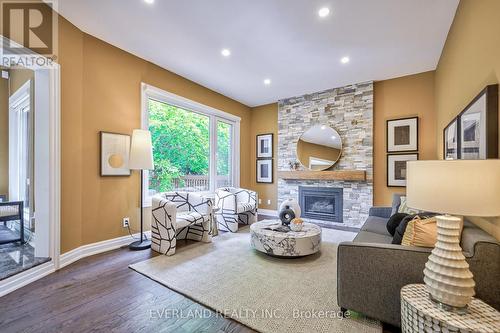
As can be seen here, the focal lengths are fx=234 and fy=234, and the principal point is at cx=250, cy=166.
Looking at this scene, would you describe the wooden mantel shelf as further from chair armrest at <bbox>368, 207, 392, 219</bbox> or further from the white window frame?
the white window frame

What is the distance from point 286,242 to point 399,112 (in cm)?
343

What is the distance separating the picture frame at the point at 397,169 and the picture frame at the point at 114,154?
14.9 feet

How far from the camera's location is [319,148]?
5.20 metres

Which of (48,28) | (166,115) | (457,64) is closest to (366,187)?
(457,64)

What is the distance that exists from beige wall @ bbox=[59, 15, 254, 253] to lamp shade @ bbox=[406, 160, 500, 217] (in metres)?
3.49

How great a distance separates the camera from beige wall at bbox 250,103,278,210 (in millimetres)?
5969

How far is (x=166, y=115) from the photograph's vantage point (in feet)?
14.0

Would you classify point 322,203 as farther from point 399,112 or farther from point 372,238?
point 372,238

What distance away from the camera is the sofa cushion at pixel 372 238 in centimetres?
234

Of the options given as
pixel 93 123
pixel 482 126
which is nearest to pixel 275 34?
pixel 482 126

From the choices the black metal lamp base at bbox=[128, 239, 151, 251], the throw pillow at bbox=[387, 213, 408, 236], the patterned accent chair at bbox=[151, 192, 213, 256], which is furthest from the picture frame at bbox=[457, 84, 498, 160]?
the black metal lamp base at bbox=[128, 239, 151, 251]

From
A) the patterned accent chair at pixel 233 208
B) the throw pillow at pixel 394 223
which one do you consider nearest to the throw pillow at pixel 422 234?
the throw pillow at pixel 394 223

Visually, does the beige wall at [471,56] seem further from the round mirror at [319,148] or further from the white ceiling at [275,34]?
the round mirror at [319,148]

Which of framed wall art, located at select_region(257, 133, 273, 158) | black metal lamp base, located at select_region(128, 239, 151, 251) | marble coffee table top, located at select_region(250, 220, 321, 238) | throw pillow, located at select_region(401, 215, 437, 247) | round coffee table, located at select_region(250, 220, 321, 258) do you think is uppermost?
framed wall art, located at select_region(257, 133, 273, 158)
